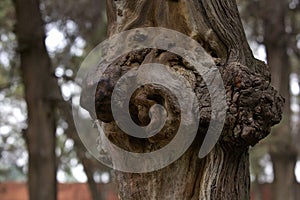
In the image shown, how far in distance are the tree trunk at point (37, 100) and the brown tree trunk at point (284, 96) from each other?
3232 mm

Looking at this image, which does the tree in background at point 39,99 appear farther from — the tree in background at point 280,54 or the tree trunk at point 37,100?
the tree in background at point 280,54

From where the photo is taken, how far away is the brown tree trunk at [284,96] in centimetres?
855

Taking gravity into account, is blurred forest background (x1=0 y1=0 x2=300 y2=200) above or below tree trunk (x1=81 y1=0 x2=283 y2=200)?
above

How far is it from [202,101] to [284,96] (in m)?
7.57

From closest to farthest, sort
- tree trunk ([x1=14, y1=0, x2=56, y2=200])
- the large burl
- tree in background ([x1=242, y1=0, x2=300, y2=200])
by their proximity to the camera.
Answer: the large burl, tree trunk ([x1=14, y1=0, x2=56, y2=200]), tree in background ([x1=242, y1=0, x2=300, y2=200])

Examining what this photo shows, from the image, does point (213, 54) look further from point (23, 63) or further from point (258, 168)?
point (258, 168)

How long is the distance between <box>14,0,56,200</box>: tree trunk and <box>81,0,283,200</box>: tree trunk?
466 centimetres

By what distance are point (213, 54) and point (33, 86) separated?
16.2ft

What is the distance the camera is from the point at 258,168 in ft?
40.7

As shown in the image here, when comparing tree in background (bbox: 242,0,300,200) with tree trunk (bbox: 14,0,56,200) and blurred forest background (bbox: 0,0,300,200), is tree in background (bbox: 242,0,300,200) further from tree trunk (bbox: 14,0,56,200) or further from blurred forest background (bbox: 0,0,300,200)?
tree trunk (bbox: 14,0,56,200)

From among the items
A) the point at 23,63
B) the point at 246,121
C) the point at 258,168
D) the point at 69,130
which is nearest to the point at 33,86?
the point at 23,63

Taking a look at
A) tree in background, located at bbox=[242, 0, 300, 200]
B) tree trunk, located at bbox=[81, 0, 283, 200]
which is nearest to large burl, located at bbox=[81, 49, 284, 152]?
tree trunk, located at bbox=[81, 0, 283, 200]

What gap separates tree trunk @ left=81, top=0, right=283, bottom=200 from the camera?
6.25 ft

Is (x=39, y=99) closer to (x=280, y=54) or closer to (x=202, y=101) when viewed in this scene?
(x=280, y=54)
